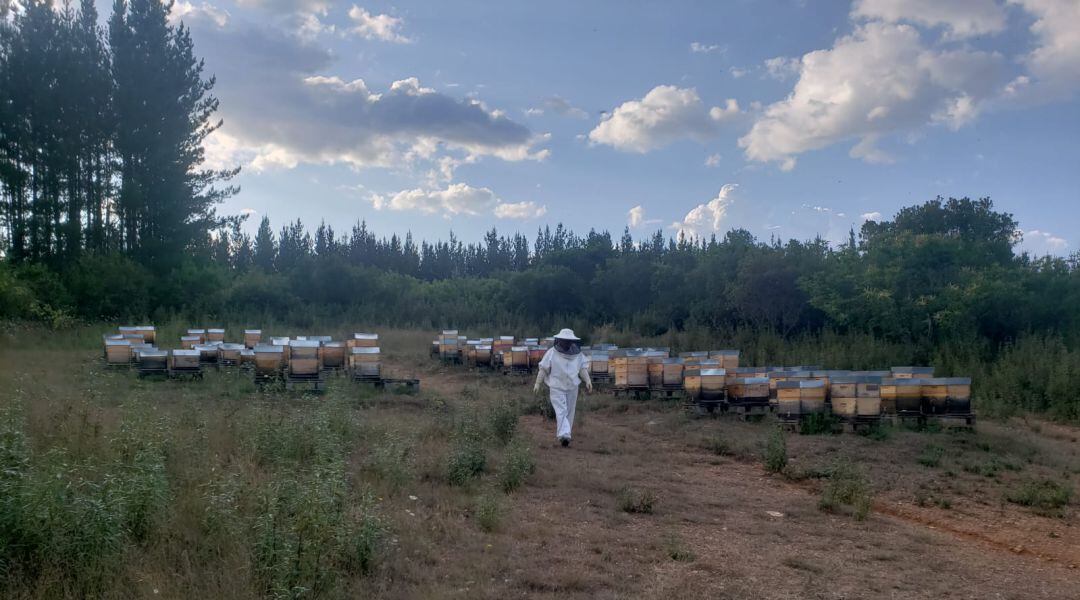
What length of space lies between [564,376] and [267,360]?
670 centimetres

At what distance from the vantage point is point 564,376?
1140 cm

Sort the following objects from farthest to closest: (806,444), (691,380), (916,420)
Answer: (691,380)
(916,420)
(806,444)

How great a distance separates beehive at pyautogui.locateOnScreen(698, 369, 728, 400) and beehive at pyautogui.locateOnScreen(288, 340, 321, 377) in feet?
25.8

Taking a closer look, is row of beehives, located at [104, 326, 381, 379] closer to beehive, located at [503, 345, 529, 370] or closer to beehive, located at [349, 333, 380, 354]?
beehive, located at [349, 333, 380, 354]

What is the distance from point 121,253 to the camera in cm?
3105

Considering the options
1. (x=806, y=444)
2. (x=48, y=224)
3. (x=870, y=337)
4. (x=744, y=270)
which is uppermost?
(x=48, y=224)

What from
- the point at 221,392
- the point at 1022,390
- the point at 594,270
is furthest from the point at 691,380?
the point at 594,270

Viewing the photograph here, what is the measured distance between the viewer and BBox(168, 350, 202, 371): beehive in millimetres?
15086

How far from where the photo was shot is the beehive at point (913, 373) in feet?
42.9

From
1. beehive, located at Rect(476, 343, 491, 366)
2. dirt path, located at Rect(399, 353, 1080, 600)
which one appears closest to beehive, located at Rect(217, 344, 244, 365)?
beehive, located at Rect(476, 343, 491, 366)

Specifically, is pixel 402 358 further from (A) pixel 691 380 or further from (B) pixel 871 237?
(B) pixel 871 237

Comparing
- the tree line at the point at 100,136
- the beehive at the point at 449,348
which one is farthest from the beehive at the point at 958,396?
the tree line at the point at 100,136

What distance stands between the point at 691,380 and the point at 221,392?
8.85 meters

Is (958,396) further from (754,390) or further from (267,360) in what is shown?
(267,360)
